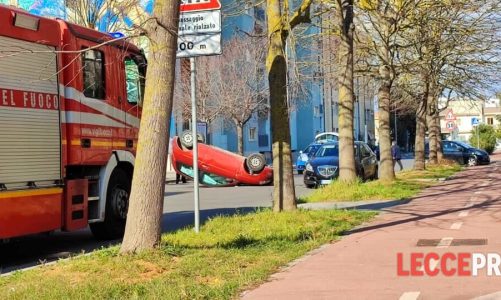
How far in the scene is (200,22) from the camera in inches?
400

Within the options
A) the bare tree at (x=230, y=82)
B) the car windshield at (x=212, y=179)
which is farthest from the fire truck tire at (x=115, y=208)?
the bare tree at (x=230, y=82)

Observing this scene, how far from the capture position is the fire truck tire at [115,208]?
1134 cm

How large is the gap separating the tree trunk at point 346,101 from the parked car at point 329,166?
12.9 feet

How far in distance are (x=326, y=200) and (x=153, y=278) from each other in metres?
9.81

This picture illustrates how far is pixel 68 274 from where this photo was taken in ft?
24.7

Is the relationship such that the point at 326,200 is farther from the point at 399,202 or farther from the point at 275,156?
the point at 275,156

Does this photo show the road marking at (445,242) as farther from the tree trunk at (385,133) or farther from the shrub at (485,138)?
the shrub at (485,138)

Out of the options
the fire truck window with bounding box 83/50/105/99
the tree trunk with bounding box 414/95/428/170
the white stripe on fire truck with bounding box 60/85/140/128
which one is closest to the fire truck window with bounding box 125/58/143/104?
the white stripe on fire truck with bounding box 60/85/140/128

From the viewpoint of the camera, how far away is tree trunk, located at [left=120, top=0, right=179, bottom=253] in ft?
26.3

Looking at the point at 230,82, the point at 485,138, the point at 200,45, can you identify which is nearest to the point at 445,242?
the point at 200,45

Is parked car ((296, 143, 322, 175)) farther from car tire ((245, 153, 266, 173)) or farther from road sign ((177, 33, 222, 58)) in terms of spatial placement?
road sign ((177, 33, 222, 58))

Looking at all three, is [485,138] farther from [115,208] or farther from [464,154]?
[115,208]

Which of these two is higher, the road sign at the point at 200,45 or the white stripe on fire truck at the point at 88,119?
the road sign at the point at 200,45

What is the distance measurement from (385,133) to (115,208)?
44.2 feet
